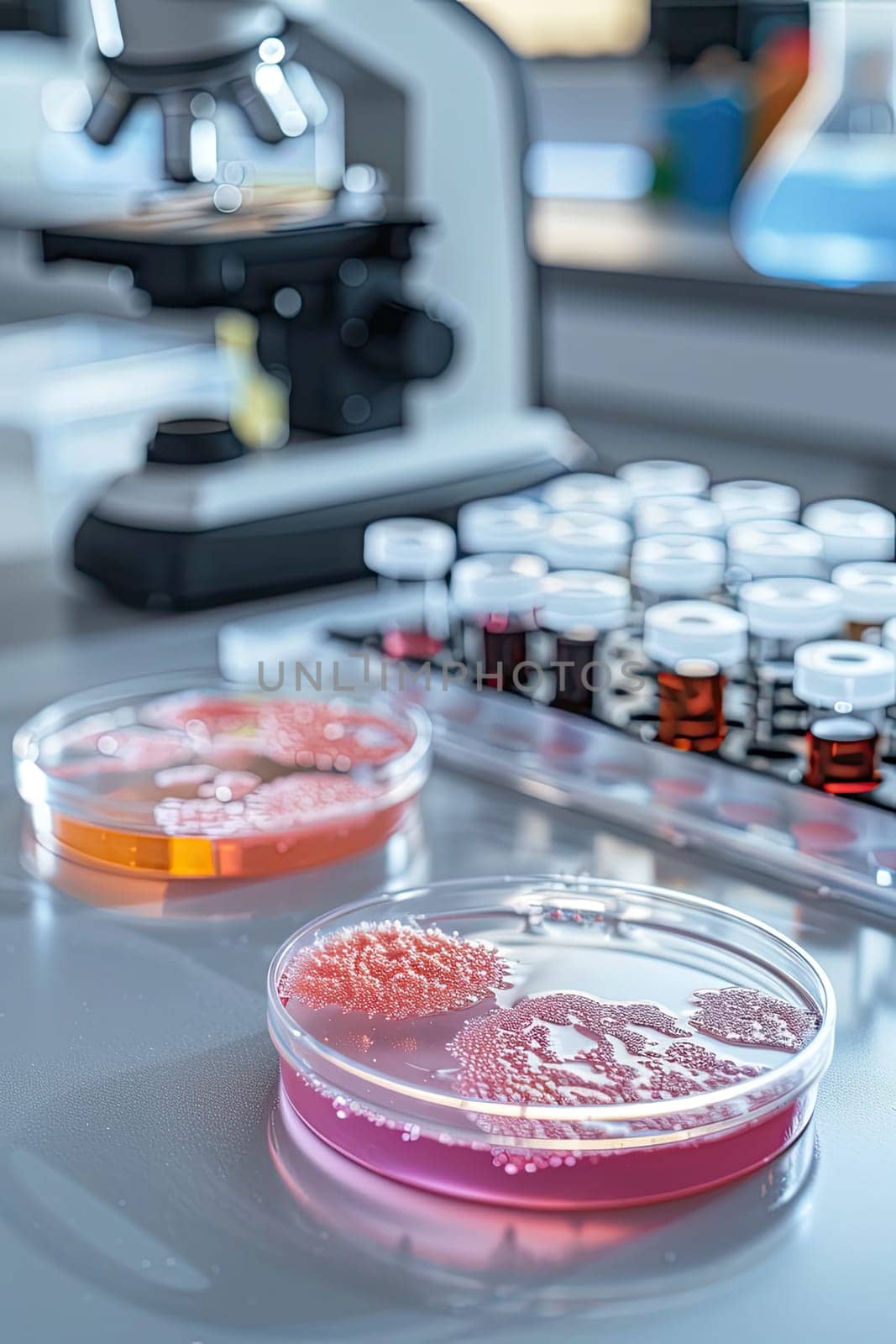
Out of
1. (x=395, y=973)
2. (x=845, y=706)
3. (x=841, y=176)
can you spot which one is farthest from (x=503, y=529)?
(x=841, y=176)

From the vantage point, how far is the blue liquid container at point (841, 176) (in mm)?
2320

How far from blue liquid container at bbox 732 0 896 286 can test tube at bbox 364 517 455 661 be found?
1404 millimetres

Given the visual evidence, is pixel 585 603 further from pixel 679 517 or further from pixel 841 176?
pixel 841 176

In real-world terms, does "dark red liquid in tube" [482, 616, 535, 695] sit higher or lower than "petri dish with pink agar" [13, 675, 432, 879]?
higher

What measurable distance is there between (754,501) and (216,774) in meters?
0.42

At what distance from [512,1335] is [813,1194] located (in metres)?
0.12

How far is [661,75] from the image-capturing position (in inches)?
129

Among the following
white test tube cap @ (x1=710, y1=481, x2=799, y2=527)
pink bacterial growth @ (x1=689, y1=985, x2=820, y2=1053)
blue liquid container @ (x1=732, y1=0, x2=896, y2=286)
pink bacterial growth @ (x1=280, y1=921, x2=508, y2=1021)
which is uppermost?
blue liquid container @ (x1=732, y1=0, x2=896, y2=286)

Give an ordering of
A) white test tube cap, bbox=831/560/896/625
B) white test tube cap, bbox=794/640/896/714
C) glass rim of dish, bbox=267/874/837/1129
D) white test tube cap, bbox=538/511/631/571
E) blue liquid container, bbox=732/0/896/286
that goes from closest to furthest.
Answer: glass rim of dish, bbox=267/874/837/1129 < white test tube cap, bbox=794/640/896/714 < white test tube cap, bbox=831/560/896/625 < white test tube cap, bbox=538/511/631/571 < blue liquid container, bbox=732/0/896/286

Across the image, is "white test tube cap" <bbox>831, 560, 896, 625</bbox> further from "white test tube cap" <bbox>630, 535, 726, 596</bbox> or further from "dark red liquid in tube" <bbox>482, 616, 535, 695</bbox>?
"dark red liquid in tube" <bbox>482, 616, 535, 695</bbox>

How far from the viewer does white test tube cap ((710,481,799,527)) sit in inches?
40.9

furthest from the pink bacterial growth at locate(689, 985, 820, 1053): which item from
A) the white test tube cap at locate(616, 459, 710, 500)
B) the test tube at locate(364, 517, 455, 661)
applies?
the white test tube cap at locate(616, 459, 710, 500)

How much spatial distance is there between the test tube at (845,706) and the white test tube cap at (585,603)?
0.12 meters

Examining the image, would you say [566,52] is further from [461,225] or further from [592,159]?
[461,225]
